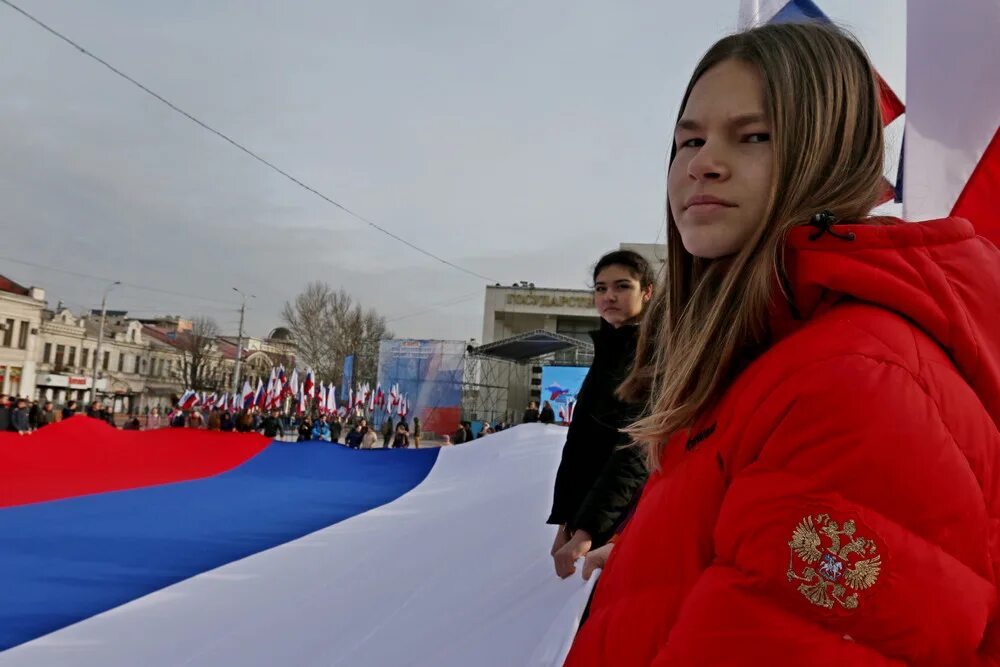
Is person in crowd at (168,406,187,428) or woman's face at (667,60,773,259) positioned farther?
person in crowd at (168,406,187,428)

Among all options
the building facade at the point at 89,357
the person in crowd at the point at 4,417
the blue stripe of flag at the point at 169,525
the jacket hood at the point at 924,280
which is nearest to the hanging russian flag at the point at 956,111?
the jacket hood at the point at 924,280

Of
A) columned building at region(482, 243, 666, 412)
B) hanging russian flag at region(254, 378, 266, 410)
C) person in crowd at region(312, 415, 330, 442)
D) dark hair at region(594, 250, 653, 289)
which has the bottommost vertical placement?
person in crowd at region(312, 415, 330, 442)

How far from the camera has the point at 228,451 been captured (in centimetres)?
879

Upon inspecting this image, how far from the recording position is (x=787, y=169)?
90 centimetres

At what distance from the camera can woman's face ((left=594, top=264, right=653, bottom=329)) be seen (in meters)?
2.70

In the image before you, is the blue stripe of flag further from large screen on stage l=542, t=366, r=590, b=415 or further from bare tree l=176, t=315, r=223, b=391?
bare tree l=176, t=315, r=223, b=391

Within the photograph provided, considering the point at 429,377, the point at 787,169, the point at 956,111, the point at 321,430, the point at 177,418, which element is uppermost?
the point at 956,111

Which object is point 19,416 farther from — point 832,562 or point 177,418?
point 832,562

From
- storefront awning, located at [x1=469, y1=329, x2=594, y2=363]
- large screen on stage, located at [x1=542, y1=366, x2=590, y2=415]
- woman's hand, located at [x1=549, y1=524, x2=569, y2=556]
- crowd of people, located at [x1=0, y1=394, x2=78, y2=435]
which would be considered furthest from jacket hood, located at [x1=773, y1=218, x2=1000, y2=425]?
storefront awning, located at [x1=469, y1=329, x2=594, y2=363]

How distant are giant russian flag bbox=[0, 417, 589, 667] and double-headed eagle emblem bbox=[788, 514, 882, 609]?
1.74m

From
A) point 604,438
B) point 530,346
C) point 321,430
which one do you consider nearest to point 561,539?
point 604,438

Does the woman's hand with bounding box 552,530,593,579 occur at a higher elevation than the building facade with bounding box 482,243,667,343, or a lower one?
lower

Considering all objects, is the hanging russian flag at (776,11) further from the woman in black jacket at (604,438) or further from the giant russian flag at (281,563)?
the giant russian flag at (281,563)

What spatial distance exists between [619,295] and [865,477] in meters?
2.08
